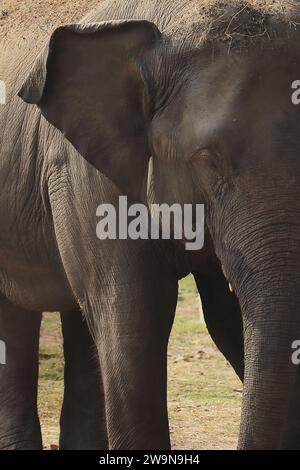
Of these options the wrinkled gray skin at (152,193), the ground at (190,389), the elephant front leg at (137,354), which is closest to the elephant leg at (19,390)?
the wrinkled gray skin at (152,193)

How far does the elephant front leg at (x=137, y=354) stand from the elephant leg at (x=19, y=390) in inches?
42.6

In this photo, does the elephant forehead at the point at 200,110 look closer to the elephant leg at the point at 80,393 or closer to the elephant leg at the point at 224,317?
the elephant leg at the point at 224,317

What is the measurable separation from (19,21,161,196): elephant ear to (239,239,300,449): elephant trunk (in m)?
0.71

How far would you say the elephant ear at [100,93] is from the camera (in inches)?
226

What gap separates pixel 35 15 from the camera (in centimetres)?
690

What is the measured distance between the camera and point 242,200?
5375 millimetres

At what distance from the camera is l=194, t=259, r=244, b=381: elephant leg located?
6695 mm

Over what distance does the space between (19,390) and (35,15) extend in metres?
1.46

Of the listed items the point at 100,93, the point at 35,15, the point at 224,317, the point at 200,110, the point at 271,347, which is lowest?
the point at 271,347

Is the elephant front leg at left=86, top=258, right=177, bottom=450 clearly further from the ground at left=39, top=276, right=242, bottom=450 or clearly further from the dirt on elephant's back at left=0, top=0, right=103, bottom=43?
the ground at left=39, top=276, right=242, bottom=450

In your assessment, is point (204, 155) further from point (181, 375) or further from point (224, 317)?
point (181, 375)

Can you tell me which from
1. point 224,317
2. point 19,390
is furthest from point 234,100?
point 19,390
